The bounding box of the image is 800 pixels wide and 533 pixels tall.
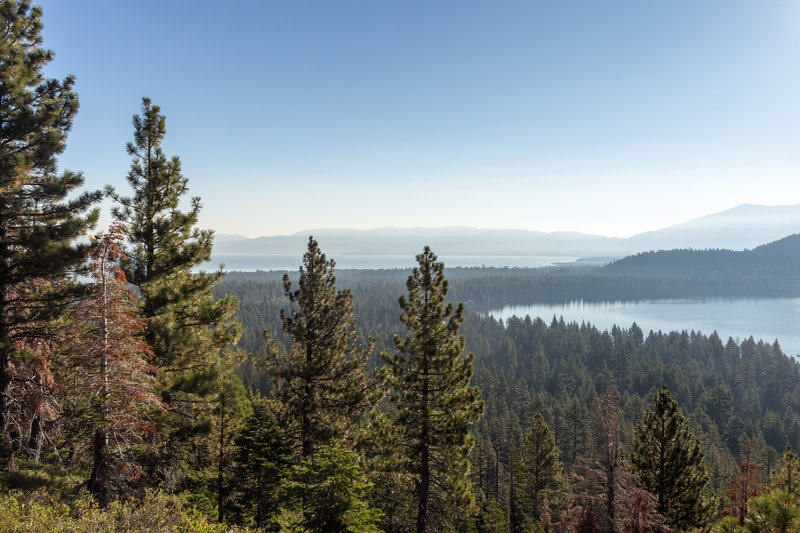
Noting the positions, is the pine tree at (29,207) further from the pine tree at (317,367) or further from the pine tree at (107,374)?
the pine tree at (317,367)

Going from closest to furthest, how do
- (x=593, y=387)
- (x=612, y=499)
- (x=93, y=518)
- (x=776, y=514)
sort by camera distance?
(x=776, y=514) < (x=93, y=518) < (x=612, y=499) < (x=593, y=387)

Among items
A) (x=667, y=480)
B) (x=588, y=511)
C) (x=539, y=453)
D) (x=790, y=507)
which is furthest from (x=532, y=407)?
(x=790, y=507)

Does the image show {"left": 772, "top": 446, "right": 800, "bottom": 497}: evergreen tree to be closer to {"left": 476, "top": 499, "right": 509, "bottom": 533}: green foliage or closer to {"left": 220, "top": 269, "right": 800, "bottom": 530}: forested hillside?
{"left": 220, "top": 269, "right": 800, "bottom": 530}: forested hillside

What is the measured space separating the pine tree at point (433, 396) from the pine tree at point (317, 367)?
2215 millimetres

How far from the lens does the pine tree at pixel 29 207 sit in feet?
35.1

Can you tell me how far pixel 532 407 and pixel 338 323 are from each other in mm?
54040

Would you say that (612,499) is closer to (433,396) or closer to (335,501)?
(433,396)

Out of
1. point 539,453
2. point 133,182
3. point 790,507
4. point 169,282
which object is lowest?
point 539,453

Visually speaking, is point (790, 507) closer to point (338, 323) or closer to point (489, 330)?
point (338, 323)

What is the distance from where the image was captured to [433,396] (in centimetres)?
1434

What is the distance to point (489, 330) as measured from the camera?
12288 centimetres

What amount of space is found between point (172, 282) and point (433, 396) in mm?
9460

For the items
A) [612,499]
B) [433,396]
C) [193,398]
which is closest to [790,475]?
[612,499]

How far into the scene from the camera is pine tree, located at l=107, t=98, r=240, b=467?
1280cm
